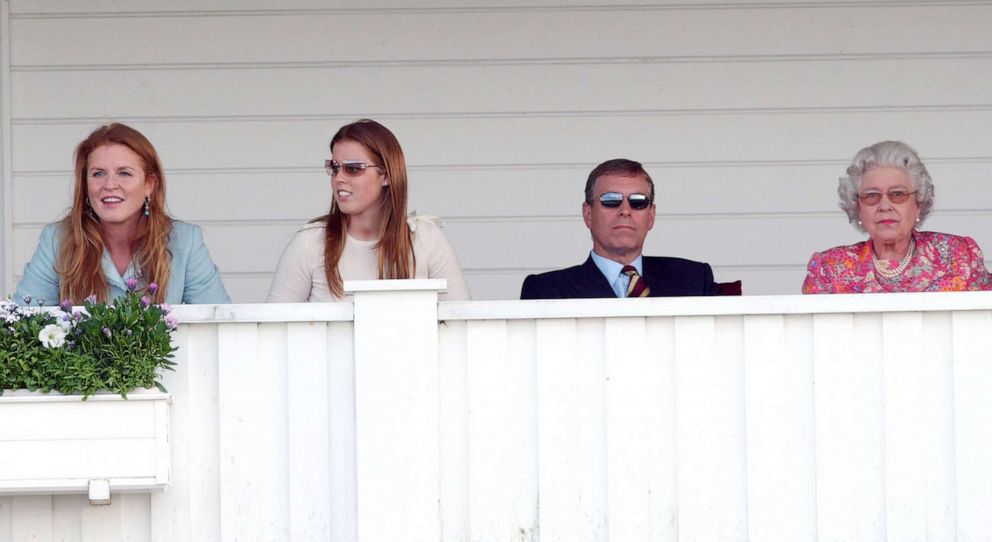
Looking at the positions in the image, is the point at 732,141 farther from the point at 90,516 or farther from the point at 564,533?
the point at 90,516

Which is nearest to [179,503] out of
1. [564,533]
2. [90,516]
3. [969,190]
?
[90,516]

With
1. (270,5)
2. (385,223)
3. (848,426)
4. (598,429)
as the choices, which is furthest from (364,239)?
(270,5)

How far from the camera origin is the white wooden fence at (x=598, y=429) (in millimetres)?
3305

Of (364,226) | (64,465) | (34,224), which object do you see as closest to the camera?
(64,465)

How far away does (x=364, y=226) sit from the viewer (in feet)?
13.0

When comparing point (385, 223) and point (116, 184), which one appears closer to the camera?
point (116, 184)

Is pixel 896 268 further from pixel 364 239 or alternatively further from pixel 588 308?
pixel 364 239

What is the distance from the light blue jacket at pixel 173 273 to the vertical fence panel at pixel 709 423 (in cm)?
127

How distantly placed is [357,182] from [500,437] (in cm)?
93

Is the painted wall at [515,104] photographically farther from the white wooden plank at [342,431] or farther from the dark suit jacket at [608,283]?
the white wooden plank at [342,431]

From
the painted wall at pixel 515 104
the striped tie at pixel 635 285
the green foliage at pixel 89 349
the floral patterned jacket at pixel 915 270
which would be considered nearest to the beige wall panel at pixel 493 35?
the painted wall at pixel 515 104

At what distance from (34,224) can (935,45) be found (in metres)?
3.29

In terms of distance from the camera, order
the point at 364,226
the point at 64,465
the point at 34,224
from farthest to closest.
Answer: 1. the point at 34,224
2. the point at 364,226
3. the point at 64,465

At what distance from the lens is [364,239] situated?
397 centimetres
